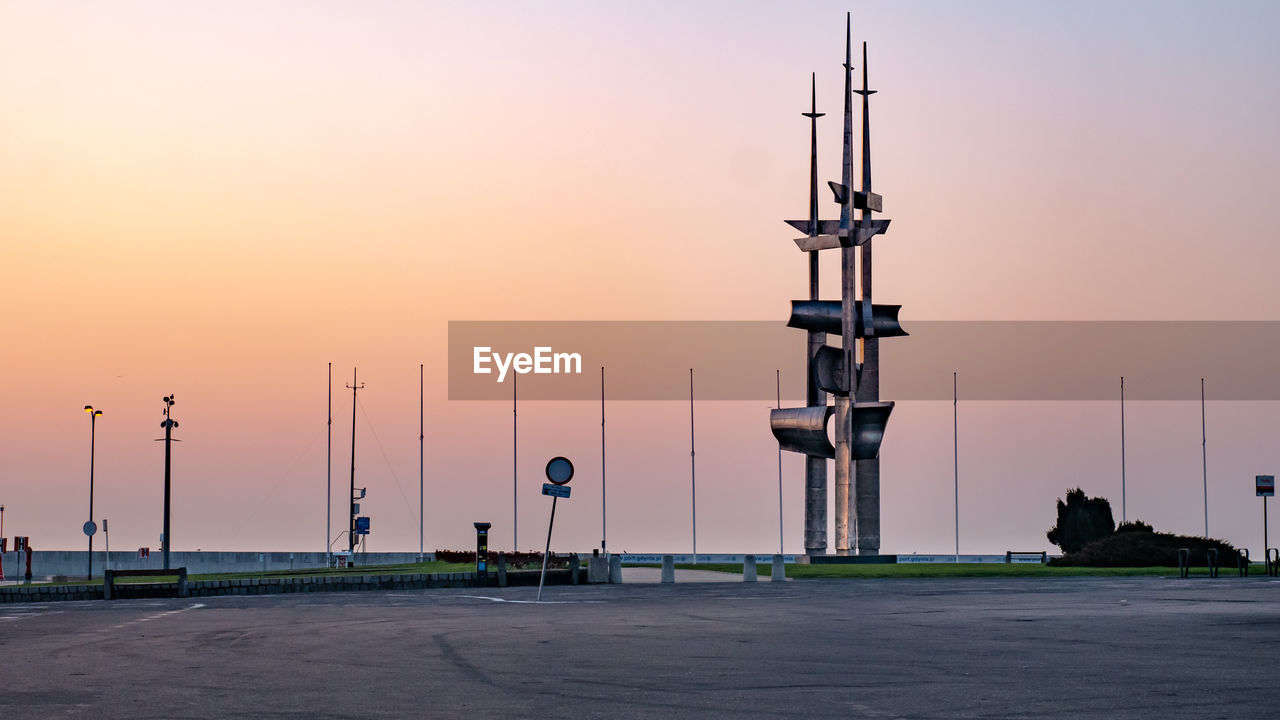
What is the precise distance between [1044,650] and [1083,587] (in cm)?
1924

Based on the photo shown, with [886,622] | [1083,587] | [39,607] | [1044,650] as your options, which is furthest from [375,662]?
[1083,587]

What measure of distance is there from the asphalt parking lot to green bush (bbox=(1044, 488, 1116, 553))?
38.1 m

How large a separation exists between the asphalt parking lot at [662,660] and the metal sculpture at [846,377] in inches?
1187

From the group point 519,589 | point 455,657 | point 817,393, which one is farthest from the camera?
point 817,393

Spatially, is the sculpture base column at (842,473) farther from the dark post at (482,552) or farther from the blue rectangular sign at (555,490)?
the blue rectangular sign at (555,490)

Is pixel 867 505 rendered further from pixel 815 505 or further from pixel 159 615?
pixel 159 615

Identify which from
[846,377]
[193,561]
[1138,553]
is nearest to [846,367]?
[846,377]

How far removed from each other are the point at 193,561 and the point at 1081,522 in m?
55.4

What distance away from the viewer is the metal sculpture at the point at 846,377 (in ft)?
190

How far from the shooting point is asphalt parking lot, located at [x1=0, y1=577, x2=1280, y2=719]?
36.7 feet

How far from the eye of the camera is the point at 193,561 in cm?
9369

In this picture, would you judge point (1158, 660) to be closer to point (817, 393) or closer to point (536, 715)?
point (536, 715)

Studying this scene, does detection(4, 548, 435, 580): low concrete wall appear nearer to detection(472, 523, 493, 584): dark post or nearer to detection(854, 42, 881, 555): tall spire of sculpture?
detection(854, 42, 881, 555): tall spire of sculpture

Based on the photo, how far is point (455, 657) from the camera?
51.2ft
